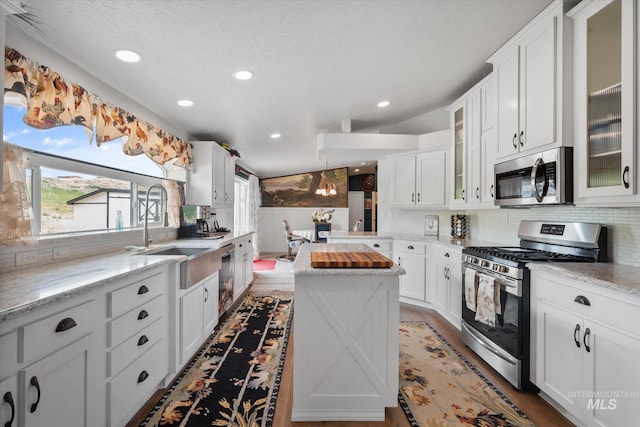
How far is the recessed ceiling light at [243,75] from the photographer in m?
2.31

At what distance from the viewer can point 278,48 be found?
2043 millimetres

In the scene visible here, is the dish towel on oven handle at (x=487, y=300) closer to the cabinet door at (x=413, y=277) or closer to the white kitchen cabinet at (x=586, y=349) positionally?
the white kitchen cabinet at (x=586, y=349)

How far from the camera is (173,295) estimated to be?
2.14 metres

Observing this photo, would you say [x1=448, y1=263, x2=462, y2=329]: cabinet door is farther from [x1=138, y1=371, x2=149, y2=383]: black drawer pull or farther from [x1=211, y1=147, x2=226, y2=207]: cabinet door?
[x1=211, y1=147, x2=226, y2=207]: cabinet door

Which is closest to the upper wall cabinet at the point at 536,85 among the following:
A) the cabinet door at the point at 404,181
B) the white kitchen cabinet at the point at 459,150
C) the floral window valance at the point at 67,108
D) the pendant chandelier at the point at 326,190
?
the white kitchen cabinet at the point at 459,150

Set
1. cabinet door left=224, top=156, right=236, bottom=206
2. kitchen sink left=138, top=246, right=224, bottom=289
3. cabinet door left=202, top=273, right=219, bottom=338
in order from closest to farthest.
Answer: kitchen sink left=138, top=246, right=224, bottom=289
cabinet door left=202, top=273, right=219, bottom=338
cabinet door left=224, top=156, right=236, bottom=206

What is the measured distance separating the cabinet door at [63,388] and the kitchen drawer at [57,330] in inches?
1.3

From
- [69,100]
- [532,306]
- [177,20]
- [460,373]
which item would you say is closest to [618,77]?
[532,306]

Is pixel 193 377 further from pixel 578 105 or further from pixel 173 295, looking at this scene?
pixel 578 105

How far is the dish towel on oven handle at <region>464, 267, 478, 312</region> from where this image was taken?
97.3 inches

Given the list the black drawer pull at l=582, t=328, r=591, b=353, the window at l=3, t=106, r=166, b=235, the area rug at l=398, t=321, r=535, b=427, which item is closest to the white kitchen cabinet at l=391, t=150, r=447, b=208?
the area rug at l=398, t=321, r=535, b=427

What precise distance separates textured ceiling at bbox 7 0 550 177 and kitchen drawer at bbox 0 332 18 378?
4.79 ft

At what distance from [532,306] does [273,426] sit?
1755 millimetres

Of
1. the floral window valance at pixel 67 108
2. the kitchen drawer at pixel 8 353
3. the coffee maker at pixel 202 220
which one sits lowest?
the kitchen drawer at pixel 8 353
